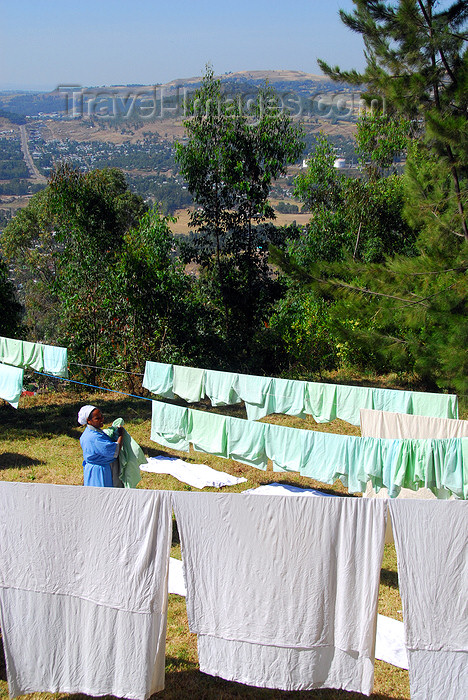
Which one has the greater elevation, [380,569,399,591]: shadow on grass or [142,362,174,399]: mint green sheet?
[142,362,174,399]: mint green sheet

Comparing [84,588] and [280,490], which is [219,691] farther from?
[280,490]

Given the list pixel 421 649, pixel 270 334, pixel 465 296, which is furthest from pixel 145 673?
pixel 270 334

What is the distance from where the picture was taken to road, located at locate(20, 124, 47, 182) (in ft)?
323

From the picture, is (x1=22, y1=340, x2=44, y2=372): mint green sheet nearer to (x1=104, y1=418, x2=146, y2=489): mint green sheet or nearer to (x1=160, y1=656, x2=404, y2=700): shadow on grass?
(x1=104, y1=418, x2=146, y2=489): mint green sheet

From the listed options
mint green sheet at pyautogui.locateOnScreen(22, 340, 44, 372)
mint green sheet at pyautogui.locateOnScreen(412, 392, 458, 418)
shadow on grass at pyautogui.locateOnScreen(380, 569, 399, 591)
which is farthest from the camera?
mint green sheet at pyautogui.locateOnScreen(22, 340, 44, 372)

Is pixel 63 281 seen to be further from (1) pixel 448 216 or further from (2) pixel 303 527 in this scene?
(2) pixel 303 527

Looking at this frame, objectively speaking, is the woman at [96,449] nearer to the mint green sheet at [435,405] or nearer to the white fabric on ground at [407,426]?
the white fabric on ground at [407,426]

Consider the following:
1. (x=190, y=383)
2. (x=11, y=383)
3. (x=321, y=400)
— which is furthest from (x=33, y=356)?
(x=321, y=400)

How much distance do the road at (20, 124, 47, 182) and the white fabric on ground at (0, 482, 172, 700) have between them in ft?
302

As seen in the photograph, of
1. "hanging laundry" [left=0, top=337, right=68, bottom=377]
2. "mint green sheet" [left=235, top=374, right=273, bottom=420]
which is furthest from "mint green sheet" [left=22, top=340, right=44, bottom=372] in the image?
"mint green sheet" [left=235, top=374, right=273, bottom=420]

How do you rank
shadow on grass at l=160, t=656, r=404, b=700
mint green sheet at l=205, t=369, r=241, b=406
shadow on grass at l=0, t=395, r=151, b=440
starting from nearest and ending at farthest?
1. shadow on grass at l=160, t=656, r=404, b=700
2. mint green sheet at l=205, t=369, r=241, b=406
3. shadow on grass at l=0, t=395, r=151, b=440

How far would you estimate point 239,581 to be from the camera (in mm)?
3521

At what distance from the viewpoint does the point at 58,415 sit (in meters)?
10.3

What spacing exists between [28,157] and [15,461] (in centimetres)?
11579
